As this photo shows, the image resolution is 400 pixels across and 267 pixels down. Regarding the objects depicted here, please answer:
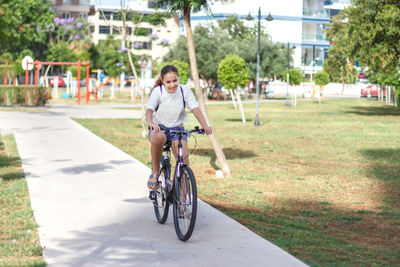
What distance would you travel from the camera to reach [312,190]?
34.5ft

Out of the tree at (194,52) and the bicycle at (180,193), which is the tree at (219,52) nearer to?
the tree at (194,52)

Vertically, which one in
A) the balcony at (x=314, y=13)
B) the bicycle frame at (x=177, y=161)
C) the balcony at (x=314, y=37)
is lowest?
the bicycle frame at (x=177, y=161)

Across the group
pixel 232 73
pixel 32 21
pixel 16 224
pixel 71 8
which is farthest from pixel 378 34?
pixel 71 8

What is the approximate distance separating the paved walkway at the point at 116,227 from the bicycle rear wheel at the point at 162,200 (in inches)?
3.7

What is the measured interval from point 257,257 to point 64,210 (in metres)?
2.82

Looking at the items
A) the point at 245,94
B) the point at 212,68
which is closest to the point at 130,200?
the point at 212,68

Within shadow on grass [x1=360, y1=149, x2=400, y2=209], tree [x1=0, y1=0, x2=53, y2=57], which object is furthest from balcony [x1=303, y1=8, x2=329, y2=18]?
shadow on grass [x1=360, y1=149, x2=400, y2=209]

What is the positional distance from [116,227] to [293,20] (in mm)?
86207

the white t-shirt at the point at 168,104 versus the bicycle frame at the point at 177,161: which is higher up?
Answer: the white t-shirt at the point at 168,104

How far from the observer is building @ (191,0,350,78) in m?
87.5

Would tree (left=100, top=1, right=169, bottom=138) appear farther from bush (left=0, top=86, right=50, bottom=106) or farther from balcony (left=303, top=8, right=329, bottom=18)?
balcony (left=303, top=8, right=329, bottom=18)

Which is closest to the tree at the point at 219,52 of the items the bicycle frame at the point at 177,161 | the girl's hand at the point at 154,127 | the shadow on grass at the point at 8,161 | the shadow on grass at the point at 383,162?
the shadow on grass at the point at 383,162

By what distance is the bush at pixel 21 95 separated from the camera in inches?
1398

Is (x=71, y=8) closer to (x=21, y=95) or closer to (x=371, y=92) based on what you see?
(x=371, y=92)
